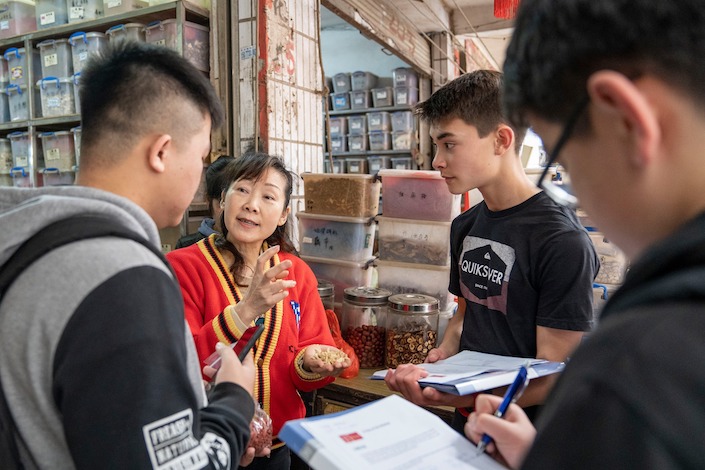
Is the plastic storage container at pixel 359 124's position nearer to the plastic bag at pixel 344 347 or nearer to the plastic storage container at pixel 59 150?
the plastic storage container at pixel 59 150

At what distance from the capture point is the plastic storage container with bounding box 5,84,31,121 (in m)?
3.68

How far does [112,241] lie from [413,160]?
18.2ft

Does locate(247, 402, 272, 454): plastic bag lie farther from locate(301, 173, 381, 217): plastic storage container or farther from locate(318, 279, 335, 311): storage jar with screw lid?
locate(301, 173, 381, 217): plastic storage container

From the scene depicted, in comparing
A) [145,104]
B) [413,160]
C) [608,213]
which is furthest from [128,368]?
[413,160]

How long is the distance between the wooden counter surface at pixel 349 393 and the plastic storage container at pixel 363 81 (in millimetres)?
4954

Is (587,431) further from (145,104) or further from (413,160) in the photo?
(413,160)

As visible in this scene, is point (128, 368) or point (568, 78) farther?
point (128, 368)

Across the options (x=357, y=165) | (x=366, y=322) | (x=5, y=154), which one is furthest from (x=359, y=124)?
(x=366, y=322)

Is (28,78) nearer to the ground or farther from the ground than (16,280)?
farther from the ground

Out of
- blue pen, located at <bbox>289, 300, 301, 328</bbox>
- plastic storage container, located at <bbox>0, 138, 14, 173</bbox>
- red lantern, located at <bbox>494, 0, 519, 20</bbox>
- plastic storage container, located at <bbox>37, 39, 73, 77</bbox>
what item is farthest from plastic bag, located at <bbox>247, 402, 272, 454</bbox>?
plastic storage container, located at <bbox>0, 138, 14, 173</bbox>

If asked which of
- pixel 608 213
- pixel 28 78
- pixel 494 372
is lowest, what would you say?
pixel 494 372

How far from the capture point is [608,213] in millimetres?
485

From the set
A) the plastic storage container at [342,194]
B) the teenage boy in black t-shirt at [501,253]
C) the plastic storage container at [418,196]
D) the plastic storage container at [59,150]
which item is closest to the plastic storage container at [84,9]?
the plastic storage container at [59,150]

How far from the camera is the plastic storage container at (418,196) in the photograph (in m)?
2.31
